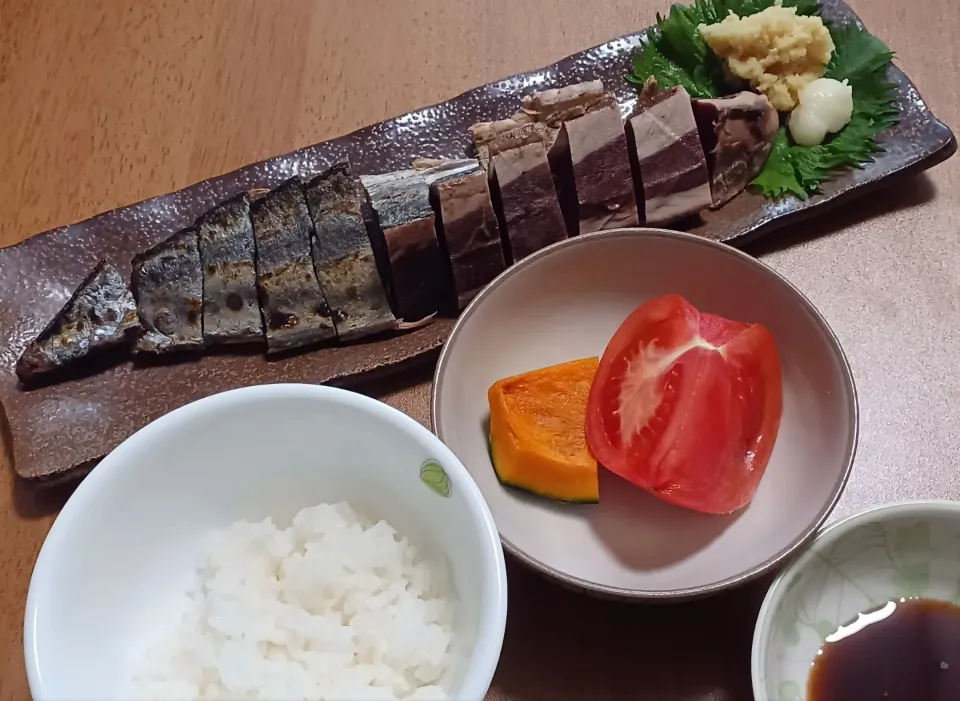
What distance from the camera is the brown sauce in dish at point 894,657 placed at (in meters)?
1.45

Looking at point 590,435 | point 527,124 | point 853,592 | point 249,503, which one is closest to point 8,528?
point 249,503

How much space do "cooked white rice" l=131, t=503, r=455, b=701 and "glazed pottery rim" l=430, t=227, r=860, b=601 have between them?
0.28 metres

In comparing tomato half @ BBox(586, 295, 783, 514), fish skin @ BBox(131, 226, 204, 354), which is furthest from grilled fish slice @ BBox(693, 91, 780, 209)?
fish skin @ BBox(131, 226, 204, 354)

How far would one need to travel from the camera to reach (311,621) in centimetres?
123

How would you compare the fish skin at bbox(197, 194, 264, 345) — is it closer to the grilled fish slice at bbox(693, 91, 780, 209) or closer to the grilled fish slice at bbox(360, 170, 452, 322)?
the grilled fish slice at bbox(360, 170, 452, 322)

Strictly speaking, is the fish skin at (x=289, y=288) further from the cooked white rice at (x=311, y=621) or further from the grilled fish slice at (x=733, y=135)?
the grilled fish slice at (x=733, y=135)

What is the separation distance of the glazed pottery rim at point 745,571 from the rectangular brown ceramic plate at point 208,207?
0.93 feet

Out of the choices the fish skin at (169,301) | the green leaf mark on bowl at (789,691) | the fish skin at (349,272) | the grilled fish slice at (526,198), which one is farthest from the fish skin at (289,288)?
the green leaf mark on bowl at (789,691)

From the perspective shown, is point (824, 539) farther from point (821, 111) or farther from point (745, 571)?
point (821, 111)

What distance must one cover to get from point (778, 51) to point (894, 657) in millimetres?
1646

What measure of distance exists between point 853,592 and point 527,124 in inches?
56.1

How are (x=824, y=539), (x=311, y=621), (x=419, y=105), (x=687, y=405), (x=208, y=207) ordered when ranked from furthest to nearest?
(x=419, y=105)
(x=208, y=207)
(x=687, y=405)
(x=824, y=539)
(x=311, y=621)

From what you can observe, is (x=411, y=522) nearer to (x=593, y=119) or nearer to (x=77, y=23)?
(x=593, y=119)

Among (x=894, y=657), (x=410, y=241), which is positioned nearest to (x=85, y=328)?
(x=410, y=241)
